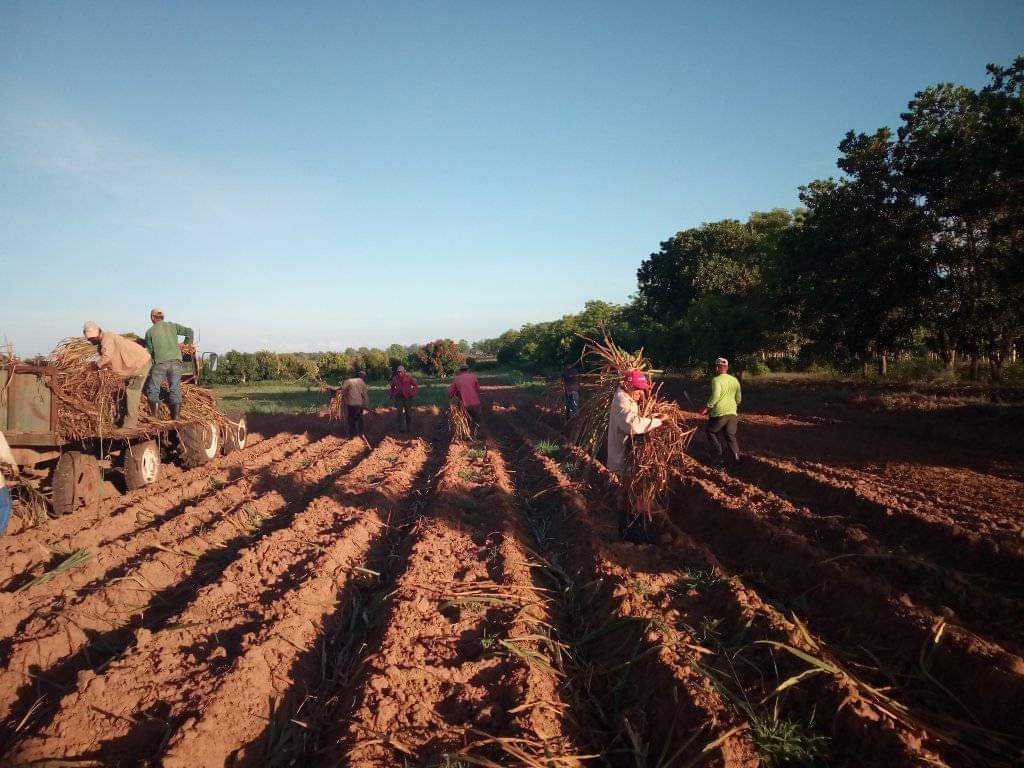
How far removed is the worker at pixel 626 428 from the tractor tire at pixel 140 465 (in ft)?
22.7

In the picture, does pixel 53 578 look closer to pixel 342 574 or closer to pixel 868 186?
pixel 342 574

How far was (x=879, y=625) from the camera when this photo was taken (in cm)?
411

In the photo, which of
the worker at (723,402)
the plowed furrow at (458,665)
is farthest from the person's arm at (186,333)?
the worker at (723,402)

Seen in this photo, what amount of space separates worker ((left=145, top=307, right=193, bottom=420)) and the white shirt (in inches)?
264

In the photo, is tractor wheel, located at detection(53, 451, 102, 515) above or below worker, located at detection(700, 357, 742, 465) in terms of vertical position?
below

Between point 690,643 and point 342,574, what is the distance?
3273 millimetres

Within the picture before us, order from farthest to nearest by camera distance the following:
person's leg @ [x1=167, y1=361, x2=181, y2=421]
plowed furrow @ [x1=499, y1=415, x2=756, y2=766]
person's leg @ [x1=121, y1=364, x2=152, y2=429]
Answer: person's leg @ [x1=167, y1=361, x2=181, y2=421]
person's leg @ [x1=121, y1=364, x2=152, y2=429]
plowed furrow @ [x1=499, y1=415, x2=756, y2=766]

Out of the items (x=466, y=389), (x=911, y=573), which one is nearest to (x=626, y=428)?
(x=911, y=573)

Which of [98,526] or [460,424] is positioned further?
[460,424]

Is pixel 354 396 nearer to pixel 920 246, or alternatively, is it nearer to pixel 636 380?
Result: pixel 636 380

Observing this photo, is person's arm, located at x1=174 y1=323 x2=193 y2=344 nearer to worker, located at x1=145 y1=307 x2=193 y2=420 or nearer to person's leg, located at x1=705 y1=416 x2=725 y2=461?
worker, located at x1=145 y1=307 x2=193 y2=420

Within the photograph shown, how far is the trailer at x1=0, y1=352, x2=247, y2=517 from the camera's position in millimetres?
7008

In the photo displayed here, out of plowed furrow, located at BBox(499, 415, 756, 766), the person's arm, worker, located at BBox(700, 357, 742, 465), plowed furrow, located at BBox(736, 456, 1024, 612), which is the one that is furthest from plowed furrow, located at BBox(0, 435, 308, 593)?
plowed furrow, located at BBox(736, 456, 1024, 612)

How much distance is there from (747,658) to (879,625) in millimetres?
1029
